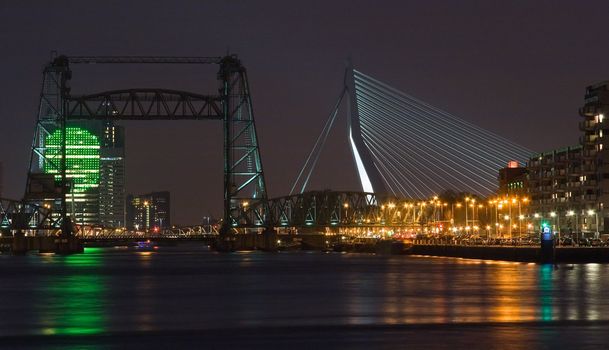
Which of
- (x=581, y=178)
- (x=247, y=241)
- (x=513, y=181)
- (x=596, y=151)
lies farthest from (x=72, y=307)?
(x=513, y=181)

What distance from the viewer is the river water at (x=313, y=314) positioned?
2497 centimetres

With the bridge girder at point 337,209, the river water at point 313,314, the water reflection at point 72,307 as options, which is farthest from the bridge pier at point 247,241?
the river water at point 313,314

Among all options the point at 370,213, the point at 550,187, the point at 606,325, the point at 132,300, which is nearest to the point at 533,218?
the point at 550,187

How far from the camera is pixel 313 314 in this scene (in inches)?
1272

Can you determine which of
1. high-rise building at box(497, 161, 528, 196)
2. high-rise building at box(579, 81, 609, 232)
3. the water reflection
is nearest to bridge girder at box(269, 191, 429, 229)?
high-rise building at box(497, 161, 528, 196)

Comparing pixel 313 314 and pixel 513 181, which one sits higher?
pixel 513 181

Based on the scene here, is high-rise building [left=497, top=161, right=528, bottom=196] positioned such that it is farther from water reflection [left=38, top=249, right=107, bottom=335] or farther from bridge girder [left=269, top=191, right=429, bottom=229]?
water reflection [left=38, top=249, right=107, bottom=335]

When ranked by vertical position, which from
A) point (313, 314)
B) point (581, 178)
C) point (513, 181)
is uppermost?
point (513, 181)

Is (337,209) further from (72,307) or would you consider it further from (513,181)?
(72,307)

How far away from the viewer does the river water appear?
81.9 feet

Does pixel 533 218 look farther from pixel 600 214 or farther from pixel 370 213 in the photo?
pixel 370 213

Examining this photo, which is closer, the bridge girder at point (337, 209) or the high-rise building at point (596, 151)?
the high-rise building at point (596, 151)

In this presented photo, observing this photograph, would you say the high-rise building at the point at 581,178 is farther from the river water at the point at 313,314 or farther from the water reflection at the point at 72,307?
the water reflection at the point at 72,307

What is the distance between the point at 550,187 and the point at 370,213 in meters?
59.5
